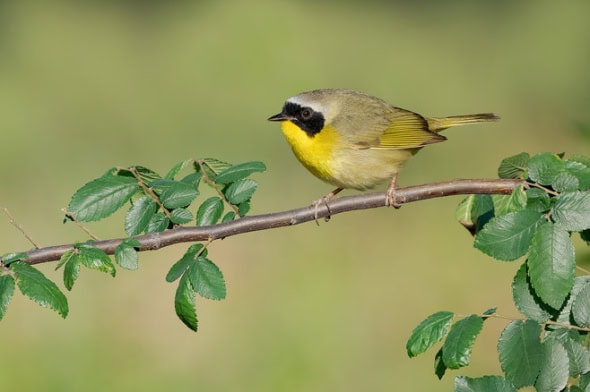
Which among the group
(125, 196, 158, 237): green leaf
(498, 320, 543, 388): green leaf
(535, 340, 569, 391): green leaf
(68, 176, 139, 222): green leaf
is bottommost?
(535, 340, 569, 391): green leaf

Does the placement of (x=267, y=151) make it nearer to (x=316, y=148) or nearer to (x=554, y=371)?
(x=316, y=148)

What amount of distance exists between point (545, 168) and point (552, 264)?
0.70ft

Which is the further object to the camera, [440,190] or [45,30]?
[45,30]

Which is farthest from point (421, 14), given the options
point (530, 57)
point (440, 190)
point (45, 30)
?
point (440, 190)

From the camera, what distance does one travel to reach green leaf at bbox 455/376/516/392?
162 cm

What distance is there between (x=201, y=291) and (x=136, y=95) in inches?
217

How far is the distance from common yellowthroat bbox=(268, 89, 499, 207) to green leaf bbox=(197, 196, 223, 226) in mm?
1330

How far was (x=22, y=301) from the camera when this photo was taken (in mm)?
4480

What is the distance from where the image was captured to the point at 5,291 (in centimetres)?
179

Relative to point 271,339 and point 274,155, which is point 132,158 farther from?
point 271,339

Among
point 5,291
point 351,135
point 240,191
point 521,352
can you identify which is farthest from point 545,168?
point 351,135

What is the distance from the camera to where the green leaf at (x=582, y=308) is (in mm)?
1640

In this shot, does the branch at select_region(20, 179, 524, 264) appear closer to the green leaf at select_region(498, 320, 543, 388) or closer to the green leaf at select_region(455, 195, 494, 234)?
the green leaf at select_region(455, 195, 494, 234)

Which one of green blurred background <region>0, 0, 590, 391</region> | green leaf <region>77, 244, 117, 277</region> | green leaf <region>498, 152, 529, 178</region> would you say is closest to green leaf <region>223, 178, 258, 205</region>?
green leaf <region>77, 244, 117, 277</region>
